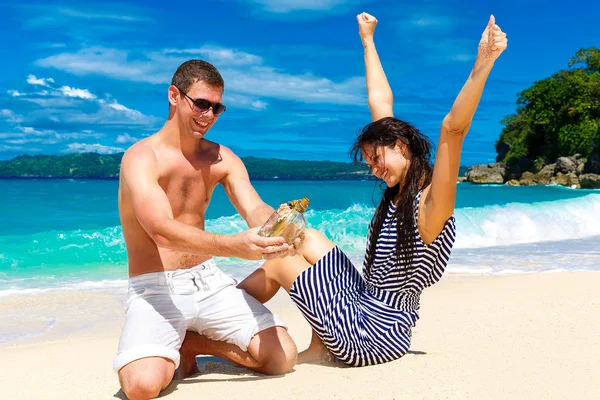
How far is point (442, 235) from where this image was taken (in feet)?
11.6

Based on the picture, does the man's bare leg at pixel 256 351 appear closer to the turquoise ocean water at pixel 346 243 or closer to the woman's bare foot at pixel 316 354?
the woman's bare foot at pixel 316 354

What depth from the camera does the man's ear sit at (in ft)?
12.8

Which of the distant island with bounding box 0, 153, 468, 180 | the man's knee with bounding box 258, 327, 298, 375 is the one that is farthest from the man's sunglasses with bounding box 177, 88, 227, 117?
the distant island with bounding box 0, 153, 468, 180

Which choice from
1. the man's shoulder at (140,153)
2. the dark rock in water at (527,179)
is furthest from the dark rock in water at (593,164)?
the man's shoulder at (140,153)

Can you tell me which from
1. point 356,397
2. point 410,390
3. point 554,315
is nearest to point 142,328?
point 356,397

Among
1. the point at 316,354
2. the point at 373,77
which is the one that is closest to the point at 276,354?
the point at 316,354

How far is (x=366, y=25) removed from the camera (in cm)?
462

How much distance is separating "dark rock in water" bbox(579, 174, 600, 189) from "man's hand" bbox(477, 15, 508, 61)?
181ft

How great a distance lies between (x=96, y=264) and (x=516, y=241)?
979 centimetres

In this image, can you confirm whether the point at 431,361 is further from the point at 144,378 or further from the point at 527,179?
the point at 527,179

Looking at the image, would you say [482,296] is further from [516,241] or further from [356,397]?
[516,241]

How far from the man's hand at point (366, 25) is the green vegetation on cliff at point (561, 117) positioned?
6047 cm

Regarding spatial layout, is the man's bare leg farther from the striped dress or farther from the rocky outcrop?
the rocky outcrop

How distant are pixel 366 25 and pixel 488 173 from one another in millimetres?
73484
